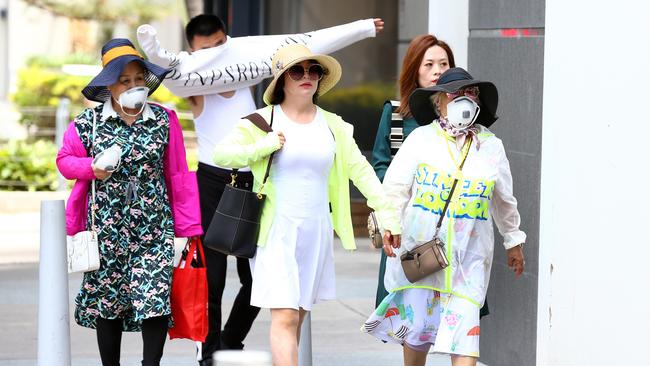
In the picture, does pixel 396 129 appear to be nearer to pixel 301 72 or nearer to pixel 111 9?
pixel 301 72

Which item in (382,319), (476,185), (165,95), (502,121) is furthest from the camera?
(165,95)

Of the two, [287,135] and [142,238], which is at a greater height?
[287,135]

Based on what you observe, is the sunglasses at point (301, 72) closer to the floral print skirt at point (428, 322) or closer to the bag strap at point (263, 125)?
the bag strap at point (263, 125)

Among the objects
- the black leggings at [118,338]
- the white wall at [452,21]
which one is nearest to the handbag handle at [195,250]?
the black leggings at [118,338]

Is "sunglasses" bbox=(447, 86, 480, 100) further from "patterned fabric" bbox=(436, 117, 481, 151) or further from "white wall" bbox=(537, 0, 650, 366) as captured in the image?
"white wall" bbox=(537, 0, 650, 366)

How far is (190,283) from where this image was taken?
636 centimetres

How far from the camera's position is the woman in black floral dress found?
6094 millimetres

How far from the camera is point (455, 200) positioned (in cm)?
590

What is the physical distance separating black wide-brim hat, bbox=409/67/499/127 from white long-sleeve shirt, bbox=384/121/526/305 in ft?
0.39

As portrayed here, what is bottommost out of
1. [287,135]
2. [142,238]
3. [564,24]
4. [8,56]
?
[142,238]

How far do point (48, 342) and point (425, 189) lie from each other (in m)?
1.79

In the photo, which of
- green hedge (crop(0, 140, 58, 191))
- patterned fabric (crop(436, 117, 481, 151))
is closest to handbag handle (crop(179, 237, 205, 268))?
patterned fabric (crop(436, 117, 481, 151))

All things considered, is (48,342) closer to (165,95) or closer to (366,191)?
(366,191)

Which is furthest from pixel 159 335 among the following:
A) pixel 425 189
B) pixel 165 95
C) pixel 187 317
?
pixel 165 95
